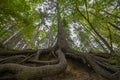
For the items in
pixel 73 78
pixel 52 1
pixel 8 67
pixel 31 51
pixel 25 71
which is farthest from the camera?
pixel 52 1

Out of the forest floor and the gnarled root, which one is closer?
the gnarled root

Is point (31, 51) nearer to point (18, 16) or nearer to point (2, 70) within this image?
point (18, 16)

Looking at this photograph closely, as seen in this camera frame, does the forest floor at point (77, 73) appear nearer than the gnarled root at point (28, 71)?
No

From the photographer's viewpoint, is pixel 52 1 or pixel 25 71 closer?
pixel 25 71

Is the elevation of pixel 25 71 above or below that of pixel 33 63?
above

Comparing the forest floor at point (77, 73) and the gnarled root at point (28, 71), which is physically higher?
the gnarled root at point (28, 71)

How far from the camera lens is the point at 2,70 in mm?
4082

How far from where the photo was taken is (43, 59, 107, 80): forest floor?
5.18 metres

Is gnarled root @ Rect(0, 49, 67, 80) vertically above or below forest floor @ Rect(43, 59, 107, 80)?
above

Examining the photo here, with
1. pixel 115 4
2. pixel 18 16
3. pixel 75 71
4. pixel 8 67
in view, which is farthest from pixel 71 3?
pixel 8 67

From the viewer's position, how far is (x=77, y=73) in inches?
223

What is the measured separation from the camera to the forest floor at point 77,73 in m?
5.18

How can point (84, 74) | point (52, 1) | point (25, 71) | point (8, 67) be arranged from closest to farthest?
point (25, 71) → point (8, 67) → point (84, 74) → point (52, 1)

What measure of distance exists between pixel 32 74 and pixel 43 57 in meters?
3.15
